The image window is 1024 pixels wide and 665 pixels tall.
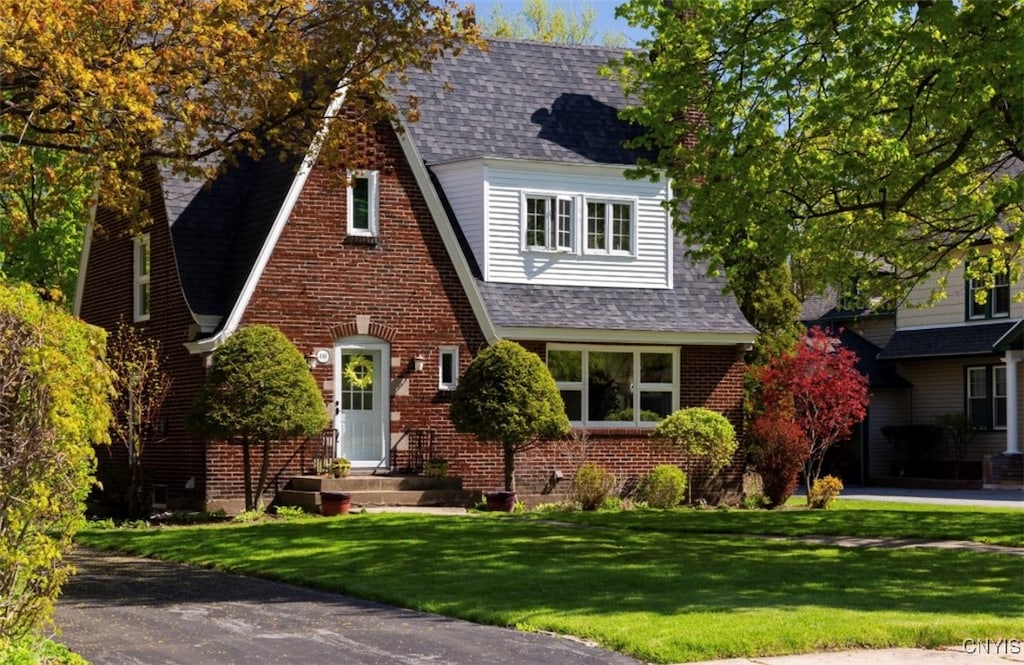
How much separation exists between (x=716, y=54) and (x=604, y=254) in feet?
34.0

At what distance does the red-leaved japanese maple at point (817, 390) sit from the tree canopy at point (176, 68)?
41.5ft

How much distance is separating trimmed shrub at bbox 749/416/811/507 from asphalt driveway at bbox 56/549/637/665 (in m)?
14.0

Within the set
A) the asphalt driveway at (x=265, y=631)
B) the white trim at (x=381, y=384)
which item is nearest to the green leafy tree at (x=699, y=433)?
the white trim at (x=381, y=384)

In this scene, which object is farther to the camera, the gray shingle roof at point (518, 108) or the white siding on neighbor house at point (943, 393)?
the white siding on neighbor house at point (943, 393)

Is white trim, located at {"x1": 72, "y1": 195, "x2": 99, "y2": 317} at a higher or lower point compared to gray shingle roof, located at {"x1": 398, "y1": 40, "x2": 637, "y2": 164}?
lower

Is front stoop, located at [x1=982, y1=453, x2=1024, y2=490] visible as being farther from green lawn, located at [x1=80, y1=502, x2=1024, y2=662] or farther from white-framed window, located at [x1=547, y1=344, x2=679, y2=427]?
green lawn, located at [x1=80, y1=502, x2=1024, y2=662]

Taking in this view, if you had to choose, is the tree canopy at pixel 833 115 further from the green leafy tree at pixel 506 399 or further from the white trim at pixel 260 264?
the white trim at pixel 260 264

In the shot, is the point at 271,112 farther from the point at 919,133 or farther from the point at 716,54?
the point at 919,133

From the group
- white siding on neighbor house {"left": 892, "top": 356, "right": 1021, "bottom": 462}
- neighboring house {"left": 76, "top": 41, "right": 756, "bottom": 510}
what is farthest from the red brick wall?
white siding on neighbor house {"left": 892, "top": 356, "right": 1021, "bottom": 462}

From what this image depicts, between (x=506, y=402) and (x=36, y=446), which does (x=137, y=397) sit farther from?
(x=36, y=446)

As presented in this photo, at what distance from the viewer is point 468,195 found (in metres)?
29.6

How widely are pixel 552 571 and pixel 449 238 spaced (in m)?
12.9

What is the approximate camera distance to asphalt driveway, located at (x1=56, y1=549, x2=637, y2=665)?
1097 cm

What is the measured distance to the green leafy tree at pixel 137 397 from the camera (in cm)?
2583
